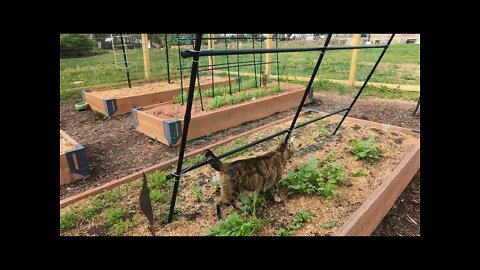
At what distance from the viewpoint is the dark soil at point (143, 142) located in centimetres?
350

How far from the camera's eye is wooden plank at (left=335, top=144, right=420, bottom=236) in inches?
106

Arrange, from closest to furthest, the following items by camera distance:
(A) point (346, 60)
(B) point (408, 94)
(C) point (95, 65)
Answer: (B) point (408, 94), (C) point (95, 65), (A) point (346, 60)

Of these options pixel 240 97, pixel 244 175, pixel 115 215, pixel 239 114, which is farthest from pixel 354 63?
pixel 115 215

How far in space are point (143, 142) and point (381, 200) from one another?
403cm

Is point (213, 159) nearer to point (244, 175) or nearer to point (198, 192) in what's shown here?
point (244, 175)

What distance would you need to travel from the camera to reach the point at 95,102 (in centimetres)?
704

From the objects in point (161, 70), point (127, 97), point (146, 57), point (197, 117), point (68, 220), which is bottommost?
point (68, 220)

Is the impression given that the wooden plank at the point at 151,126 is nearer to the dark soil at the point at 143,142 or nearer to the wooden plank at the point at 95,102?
the dark soil at the point at 143,142

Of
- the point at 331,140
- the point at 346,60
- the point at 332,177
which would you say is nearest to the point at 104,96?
the point at 331,140

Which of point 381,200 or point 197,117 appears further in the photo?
point 197,117

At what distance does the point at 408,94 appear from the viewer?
817cm

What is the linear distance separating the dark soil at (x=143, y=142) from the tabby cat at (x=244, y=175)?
4.44 feet

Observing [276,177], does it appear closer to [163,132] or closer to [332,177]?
[332,177]

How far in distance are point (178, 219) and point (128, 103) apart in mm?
4846
